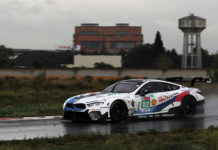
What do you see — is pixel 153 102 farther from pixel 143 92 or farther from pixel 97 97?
pixel 97 97

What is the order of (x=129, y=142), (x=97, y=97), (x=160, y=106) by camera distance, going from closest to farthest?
(x=129, y=142) → (x=97, y=97) → (x=160, y=106)

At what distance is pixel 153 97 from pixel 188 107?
1.58 metres

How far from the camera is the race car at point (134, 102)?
1358 cm

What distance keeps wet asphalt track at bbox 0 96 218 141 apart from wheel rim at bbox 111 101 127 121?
0.22 m

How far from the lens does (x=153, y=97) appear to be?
14898 mm

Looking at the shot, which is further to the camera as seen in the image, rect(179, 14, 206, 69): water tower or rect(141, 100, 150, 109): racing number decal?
rect(179, 14, 206, 69): water tower

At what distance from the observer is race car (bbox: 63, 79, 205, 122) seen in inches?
535

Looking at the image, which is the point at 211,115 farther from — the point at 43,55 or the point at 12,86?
the point at 43,55

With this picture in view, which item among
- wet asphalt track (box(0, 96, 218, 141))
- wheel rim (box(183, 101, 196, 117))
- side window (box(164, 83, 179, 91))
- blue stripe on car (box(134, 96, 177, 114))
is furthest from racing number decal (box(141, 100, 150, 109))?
wheel rim (box(183, 101, 196, 117))

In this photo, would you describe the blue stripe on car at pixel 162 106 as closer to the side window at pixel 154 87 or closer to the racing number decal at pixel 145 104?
the racing number decal at pixel 145 104

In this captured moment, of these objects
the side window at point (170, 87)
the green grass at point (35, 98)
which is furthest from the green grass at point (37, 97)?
the side window at point (170, 87)

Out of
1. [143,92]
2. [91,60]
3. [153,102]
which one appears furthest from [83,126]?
[91,60]

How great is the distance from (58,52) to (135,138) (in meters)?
155

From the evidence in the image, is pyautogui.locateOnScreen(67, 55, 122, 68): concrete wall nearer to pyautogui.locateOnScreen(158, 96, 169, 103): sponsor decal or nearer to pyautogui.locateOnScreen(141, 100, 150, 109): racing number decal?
pyautogui.locateOnScreen(158, 96, 169, 103): sponsor decal
